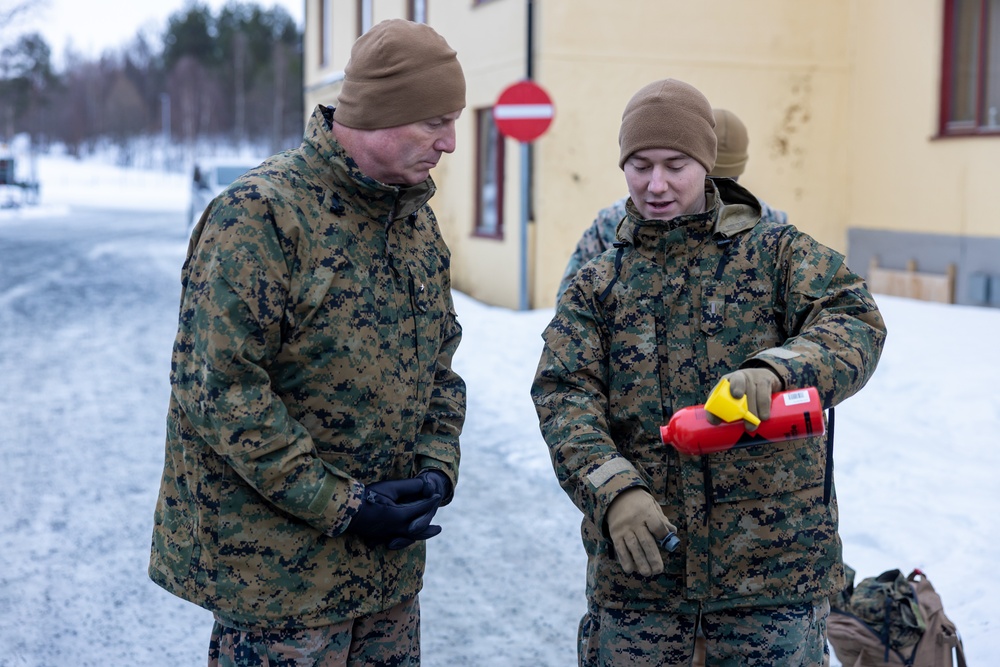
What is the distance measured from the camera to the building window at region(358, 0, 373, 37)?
18247 mm

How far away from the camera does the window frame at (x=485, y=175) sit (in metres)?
13.6

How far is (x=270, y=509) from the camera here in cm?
244

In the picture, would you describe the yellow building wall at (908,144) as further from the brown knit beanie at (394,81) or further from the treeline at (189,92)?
the treeline at (189,92)

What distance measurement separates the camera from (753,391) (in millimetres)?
2260

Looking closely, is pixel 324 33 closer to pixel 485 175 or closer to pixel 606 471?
pixel 485 175

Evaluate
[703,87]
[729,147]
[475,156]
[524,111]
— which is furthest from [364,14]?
[729,147]

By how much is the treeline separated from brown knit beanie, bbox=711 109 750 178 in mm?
63954

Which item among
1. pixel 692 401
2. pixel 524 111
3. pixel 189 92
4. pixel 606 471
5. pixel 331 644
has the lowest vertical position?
pixel 331 644

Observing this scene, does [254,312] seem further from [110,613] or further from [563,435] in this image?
[110,613]

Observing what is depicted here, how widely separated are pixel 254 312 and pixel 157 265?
1711 centimetres

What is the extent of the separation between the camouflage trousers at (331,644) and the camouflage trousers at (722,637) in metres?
0.48

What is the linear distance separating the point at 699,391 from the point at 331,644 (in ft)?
3.39

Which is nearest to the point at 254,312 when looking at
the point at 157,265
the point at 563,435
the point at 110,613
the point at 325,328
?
the point at 325,328

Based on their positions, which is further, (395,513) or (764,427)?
(395,513)
